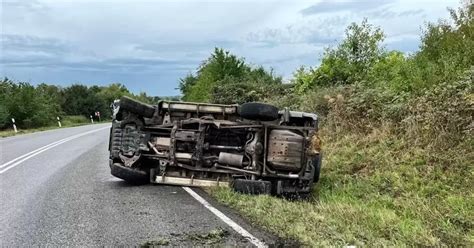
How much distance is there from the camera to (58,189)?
805 cm

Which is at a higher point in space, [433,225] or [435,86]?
[435,86]

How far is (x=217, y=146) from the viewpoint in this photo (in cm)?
796

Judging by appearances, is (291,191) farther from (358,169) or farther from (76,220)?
(76,220)

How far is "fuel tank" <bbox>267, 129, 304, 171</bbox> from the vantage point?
743 cm

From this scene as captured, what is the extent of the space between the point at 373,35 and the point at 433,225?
15659 millimetres

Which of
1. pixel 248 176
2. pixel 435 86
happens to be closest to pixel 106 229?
pixel 248 176

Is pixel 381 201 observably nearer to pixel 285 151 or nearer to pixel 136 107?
pixel 285 151

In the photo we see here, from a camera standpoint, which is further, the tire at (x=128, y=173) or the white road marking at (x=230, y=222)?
the tire at (x=128, y=173)

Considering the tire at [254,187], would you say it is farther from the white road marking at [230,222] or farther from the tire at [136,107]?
the tire at [136,107]

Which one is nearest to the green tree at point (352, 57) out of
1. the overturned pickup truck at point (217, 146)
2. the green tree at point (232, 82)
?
the green tree at point (232, 82)

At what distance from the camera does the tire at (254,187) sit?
729cm

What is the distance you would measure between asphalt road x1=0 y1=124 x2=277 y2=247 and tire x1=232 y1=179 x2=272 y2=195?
0.56 m

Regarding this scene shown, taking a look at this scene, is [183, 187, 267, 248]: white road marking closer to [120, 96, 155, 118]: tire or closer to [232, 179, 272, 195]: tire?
[232, 179, 272, 195]: tire

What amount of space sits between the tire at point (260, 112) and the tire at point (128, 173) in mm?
2038
